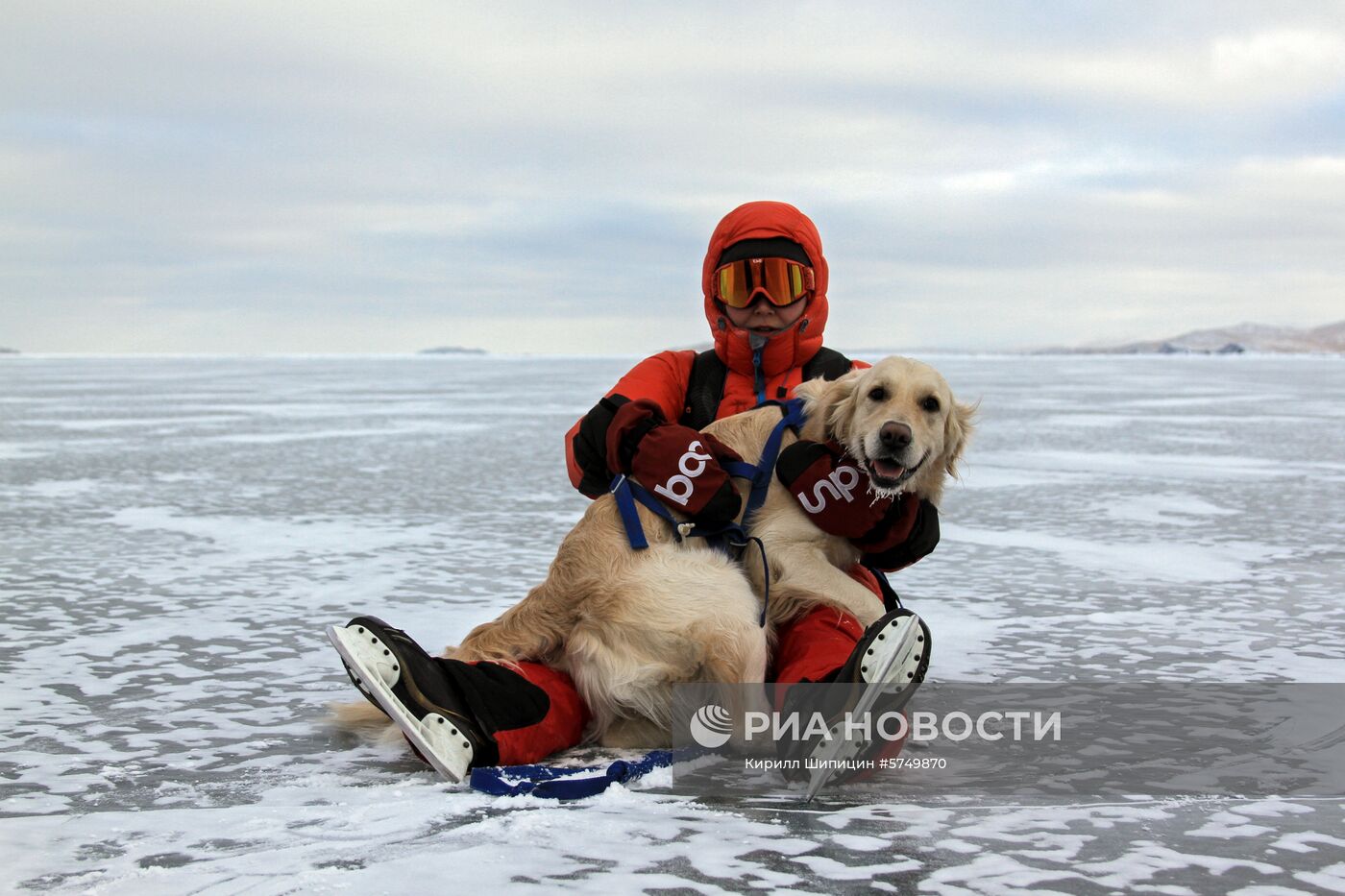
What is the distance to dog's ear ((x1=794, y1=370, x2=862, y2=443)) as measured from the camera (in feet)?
10.7

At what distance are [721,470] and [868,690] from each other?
30.8 inches

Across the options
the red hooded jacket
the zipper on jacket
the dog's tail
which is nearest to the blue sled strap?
the dog's tail

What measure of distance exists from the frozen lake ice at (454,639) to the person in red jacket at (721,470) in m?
0.25

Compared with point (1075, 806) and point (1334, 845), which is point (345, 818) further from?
point (1334, 845)

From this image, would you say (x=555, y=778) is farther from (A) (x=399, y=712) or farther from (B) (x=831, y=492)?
(B) (x=831, y=492)

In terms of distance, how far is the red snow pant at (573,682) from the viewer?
2791mm

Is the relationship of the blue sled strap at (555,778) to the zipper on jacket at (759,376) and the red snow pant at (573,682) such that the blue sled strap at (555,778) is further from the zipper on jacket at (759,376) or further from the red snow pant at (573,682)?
the zipper on jacket at (759,376)

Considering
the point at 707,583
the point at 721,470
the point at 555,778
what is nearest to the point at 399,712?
the point at 555,778

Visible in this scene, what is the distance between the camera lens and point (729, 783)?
106 inches

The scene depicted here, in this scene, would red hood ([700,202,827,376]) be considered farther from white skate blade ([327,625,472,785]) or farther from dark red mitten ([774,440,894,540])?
white skate blade ([327,625,472,785])

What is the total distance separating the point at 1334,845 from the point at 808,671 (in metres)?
1.15

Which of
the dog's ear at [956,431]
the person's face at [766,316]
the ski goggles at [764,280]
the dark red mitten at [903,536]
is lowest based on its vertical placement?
the dark red mitten at [903,536]

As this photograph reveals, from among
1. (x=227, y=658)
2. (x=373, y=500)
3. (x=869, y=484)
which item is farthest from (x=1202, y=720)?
(x=373, y=500)

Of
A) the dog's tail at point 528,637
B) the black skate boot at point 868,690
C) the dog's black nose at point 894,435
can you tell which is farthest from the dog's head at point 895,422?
the dog's tail at point 528,637
